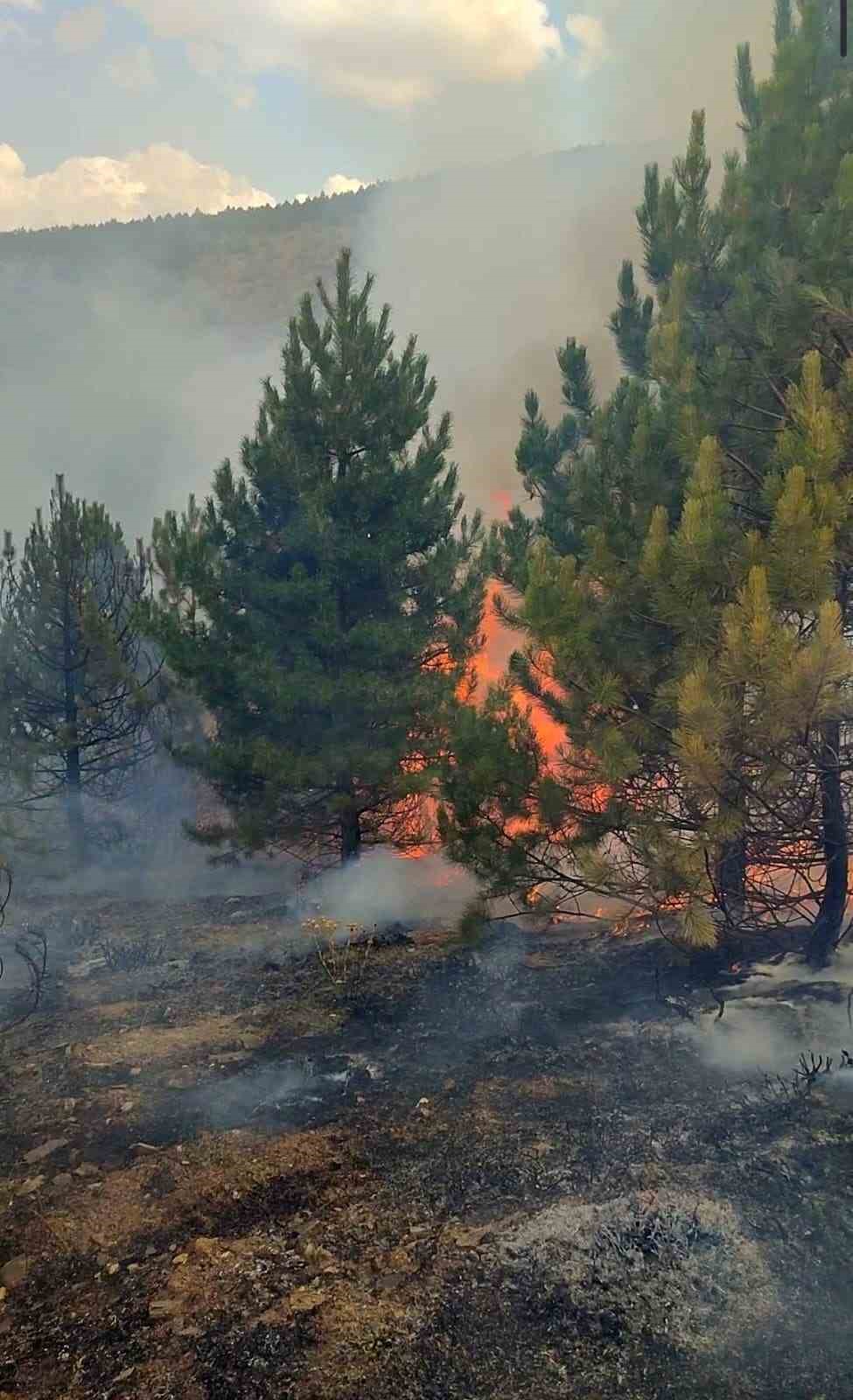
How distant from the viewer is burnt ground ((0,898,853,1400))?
11.6 feet

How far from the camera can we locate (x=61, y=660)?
13.5 metres

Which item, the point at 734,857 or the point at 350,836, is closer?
the point at 734,857

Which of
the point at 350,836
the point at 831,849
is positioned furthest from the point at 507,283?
the point at 831,849

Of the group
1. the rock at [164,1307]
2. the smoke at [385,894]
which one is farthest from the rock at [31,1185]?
the smoke at [385,894]

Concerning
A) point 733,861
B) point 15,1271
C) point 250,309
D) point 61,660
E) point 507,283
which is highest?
point 250,309

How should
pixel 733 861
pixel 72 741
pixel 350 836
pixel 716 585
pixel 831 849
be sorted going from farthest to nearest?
pixel 72 741 → pixel 350 836 → pixel 733 861 → pixel 831 849 → pixel 716 585

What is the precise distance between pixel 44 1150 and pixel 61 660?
368 inches

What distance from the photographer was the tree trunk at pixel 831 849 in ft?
19.2

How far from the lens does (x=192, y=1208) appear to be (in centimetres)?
467

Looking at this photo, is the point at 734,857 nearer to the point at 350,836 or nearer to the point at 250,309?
the point at 350,836

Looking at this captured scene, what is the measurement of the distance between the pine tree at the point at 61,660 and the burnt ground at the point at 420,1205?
642 centimetres

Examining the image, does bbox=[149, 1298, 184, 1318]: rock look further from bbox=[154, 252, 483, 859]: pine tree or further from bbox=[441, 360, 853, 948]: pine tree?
bbox=[154, 252, 483, 859]: pine tree

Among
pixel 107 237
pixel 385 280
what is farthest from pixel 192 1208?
pixel 107 237

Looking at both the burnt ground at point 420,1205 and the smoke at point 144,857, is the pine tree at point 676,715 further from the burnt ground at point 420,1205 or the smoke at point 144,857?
the smoke at point 144,857
